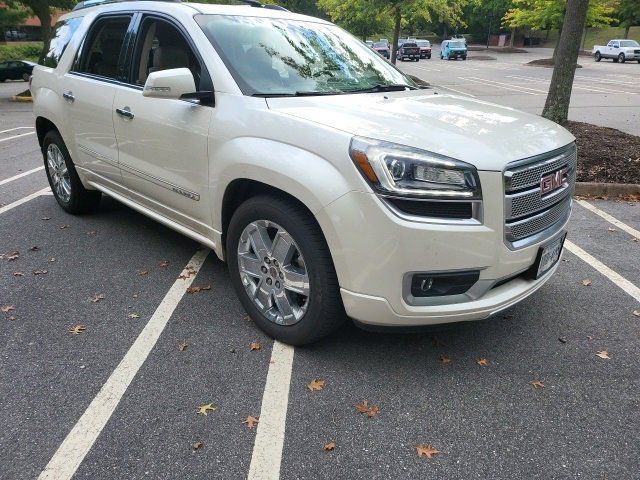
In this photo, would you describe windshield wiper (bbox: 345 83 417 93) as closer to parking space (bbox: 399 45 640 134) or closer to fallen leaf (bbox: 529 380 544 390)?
fallen leaf (bbox: 529 380 544 390)

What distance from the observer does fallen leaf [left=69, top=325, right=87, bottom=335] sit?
3382 mm

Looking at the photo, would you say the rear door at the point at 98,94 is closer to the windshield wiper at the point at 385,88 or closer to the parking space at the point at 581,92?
the windshield wiper at the point at 385,88

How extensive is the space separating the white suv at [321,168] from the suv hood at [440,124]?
0.01 meters

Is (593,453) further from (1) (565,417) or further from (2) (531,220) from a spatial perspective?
(2) (531,220)

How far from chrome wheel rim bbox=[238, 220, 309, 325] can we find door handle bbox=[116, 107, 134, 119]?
1.47m

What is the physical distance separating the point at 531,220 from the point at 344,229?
3.38ft

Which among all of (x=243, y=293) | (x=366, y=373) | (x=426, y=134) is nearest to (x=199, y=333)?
(x=243, y=293)

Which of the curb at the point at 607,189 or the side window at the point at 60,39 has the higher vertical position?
the side window at the point at 60,39

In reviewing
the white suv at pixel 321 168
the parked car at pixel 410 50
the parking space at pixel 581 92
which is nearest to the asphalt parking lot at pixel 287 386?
the white suv at pixel 321 168

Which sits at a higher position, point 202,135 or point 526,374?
point 202,135

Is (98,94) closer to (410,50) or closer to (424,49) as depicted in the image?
(410,50)

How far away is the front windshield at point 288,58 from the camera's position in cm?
335

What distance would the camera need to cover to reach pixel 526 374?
3.00 m

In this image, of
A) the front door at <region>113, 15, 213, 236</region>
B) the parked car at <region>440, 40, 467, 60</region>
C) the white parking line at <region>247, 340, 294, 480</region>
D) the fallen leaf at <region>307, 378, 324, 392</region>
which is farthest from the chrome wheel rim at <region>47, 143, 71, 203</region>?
the parked car at <region>440, 40, 467, 60</region>
